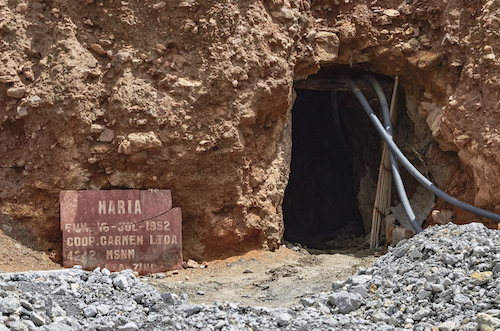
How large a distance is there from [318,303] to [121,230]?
8.21 feet

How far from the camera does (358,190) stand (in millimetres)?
9234

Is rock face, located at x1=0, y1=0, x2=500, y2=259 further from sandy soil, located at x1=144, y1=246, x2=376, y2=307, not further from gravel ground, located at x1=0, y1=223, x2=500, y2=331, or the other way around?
gravel ground, located at x1=0, y1=223, x2=500, y2=331

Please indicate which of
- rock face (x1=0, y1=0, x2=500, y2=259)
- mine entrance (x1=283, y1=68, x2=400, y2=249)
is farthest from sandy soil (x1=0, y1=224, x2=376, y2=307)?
mine entrance (x1=283, y1=68, x2=400, y2=249)

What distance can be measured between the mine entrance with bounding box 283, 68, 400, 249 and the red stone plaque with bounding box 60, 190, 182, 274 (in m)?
3.07

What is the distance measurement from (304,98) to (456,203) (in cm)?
427

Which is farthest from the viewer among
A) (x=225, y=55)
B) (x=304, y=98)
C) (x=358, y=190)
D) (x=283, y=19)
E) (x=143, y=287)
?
(x=304, y=98)

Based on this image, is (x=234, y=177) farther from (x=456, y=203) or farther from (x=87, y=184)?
(x=456, y=203)

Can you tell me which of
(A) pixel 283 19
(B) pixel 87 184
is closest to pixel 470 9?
(A) pixel 283 19

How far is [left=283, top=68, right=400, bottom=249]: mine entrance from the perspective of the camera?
8961 mm

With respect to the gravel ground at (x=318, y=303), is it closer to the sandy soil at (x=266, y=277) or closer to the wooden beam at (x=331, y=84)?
A: the sandy soil at (x=266, y=277)

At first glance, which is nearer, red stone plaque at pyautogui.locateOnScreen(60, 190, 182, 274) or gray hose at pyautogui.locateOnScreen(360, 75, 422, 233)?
red stone plaque at pyautogui.locateOnScreen(60, 190, 182, 274)

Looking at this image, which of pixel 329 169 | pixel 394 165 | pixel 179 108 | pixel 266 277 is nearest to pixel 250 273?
pixel 266 277

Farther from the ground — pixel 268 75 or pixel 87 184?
pixel 268 75

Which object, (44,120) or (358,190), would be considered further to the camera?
(358,190)
